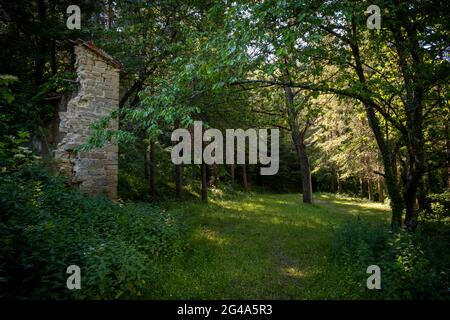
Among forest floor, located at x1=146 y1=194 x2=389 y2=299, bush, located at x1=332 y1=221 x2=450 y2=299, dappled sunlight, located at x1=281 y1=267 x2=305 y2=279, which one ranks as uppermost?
bush, located at x1=332 y1=221 x2=450 y2=299

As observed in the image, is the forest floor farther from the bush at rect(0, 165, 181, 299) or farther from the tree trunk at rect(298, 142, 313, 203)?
the tree trunk at rect(298, 142, 313, 203)

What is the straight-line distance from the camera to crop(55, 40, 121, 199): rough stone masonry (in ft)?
33.4

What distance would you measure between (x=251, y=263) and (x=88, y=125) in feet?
23.6

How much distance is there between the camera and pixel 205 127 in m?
8.52

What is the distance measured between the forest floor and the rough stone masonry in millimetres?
3590

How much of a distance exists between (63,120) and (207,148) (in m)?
9.71

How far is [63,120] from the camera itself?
1040 centimetres

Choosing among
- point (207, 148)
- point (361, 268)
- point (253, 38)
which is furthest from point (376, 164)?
point (253, 38)

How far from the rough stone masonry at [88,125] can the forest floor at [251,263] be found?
3.59 meters

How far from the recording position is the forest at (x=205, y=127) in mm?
5145

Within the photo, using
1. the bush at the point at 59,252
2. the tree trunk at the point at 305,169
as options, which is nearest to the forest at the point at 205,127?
the bush at the point at 59,252

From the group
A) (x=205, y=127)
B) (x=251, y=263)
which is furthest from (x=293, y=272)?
(x=205, y=127)

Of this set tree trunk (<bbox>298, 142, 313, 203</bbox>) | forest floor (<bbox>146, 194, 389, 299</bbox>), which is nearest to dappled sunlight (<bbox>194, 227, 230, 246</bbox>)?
forest floor (<bbox>146, 194, 389, 299</bbox>)
